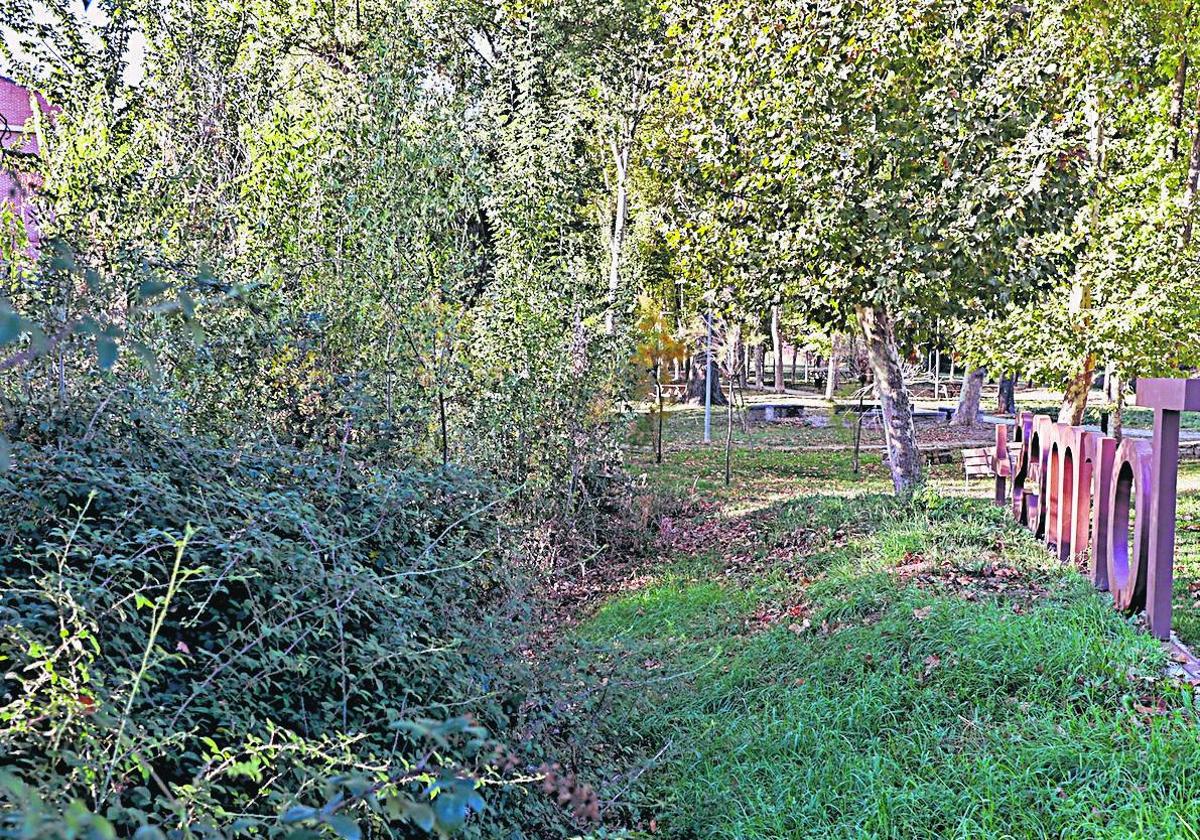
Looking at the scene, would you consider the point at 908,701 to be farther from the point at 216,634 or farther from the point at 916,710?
the point at 216,634

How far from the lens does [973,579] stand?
22.5 ft

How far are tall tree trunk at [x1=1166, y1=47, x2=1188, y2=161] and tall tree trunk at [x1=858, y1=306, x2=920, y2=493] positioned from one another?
5.31m

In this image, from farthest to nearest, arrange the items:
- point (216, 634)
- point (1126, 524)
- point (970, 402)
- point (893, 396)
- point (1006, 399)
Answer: point (1006, 399), point (970, 402), point (893, 396), point (1126, 524), point (216, 634)

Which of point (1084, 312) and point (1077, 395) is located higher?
point (1084, 312)

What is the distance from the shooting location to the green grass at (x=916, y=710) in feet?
12.9

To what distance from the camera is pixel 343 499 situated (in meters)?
4.17

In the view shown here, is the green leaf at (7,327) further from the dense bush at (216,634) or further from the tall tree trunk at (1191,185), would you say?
the tall tree trunk at (1191,185)

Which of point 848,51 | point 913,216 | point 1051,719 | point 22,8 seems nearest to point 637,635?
point 1051,719

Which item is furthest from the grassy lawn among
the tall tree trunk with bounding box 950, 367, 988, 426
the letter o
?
the tall tree trunk with bounding box 950, 367, 988, 426

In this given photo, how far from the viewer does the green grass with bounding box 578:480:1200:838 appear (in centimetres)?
393

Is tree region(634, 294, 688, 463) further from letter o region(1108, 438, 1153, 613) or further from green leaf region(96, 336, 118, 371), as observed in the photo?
green leaf region(96, 336, 118, 371)

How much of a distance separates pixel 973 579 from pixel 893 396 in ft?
13.6

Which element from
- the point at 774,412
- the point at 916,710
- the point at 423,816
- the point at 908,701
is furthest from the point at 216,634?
the point at 774,412

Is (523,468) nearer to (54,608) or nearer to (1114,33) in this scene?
(54,608)
